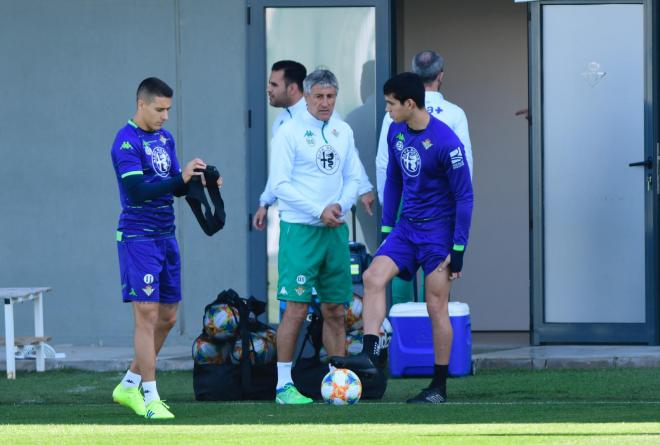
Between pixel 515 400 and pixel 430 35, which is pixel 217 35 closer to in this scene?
pixel 430 35

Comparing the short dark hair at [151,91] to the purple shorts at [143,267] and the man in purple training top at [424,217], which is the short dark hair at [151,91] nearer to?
the purple shorts at [143,267]

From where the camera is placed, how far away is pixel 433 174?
8.39 meters

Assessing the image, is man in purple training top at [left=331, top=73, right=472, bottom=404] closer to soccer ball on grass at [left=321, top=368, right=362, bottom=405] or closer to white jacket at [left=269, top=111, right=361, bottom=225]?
soccer ball on grass at [left=321, top=368, right=362, bottom=405]

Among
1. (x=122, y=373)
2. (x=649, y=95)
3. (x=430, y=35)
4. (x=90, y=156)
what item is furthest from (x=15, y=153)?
(x=649, y=95)

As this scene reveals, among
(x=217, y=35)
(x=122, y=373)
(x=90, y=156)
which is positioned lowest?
(x=122, y=373)

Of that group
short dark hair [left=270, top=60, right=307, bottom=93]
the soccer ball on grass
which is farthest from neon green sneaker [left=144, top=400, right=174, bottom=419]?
short dark hair [left=270, top=60, right=307, bottom=93]

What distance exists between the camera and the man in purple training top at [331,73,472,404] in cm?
832

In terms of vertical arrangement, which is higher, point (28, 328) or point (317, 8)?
point (317, 8)

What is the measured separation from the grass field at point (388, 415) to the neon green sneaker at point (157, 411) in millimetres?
61

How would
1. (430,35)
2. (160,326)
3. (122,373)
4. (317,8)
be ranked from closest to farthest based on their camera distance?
1. (160,326)
2. (122,373)
3. (317,8)
4. (430,35)

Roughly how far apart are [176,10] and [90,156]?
1255 mm

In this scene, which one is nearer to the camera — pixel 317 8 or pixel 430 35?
pixel 317 8

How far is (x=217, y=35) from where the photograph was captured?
1158 centimetres

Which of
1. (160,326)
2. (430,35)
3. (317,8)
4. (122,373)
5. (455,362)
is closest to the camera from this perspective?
(160,326)
